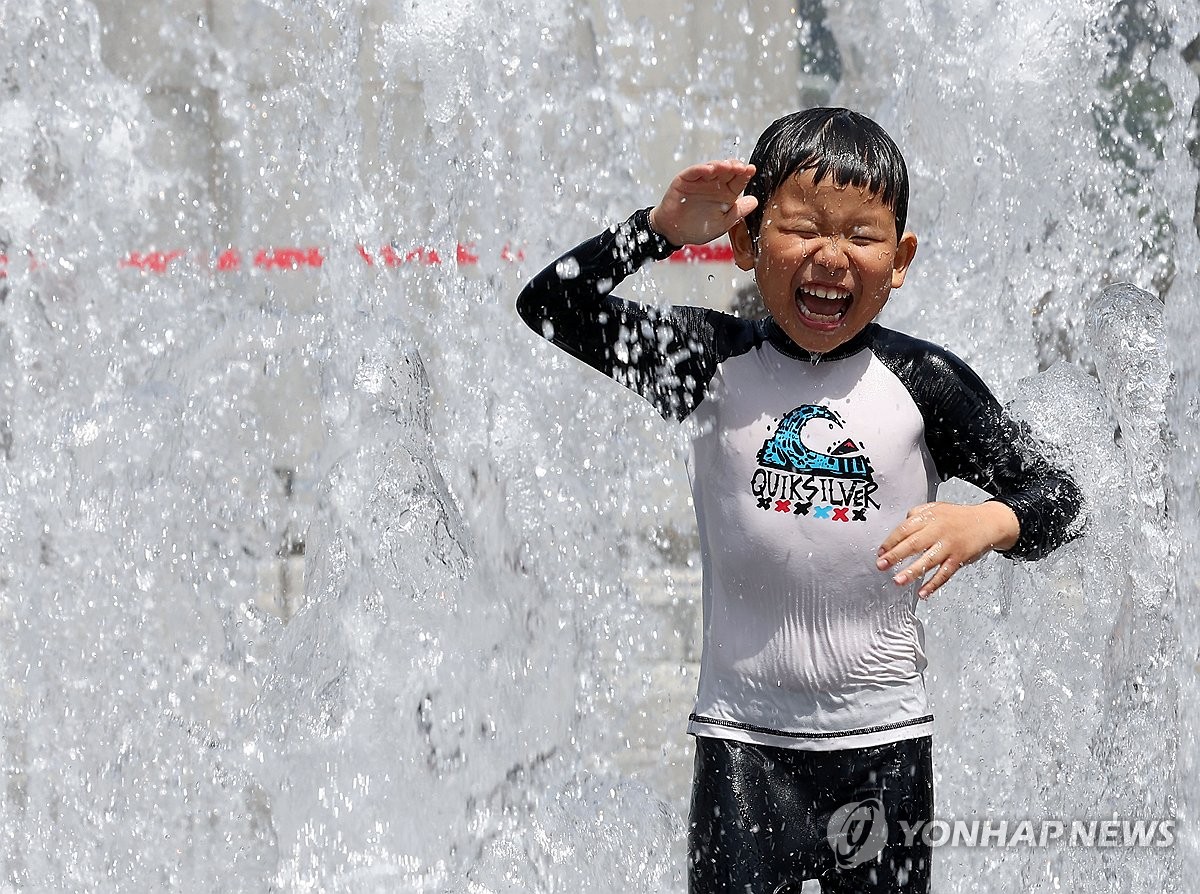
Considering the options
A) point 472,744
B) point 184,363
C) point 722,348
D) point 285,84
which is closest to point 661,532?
point 184,363

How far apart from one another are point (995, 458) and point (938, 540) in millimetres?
237

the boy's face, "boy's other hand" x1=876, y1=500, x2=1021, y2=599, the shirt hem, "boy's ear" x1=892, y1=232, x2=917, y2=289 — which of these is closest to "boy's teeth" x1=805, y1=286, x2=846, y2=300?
the boy's face

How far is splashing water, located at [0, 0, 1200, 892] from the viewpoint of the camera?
268 centimetres

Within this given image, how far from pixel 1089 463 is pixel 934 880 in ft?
3.17

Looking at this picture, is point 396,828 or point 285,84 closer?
point 396,828

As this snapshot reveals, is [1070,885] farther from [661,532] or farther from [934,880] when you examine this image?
[661,532]

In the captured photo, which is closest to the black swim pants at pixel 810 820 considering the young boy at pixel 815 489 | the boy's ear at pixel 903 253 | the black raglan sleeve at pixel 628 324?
the young boy at pixel 815 489

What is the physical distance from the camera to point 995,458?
174 centimetres

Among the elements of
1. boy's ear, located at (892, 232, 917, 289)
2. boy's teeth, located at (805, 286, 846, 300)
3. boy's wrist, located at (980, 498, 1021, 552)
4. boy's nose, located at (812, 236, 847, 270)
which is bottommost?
boy's wrist, located at (980, 498, 1021, 552)

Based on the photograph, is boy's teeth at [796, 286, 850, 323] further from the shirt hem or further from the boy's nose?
the shirt hem

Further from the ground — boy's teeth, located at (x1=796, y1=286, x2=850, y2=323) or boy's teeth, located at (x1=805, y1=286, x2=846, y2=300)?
boy's teeth, located at (x1=805, y1=286, x2=846, y2=300)

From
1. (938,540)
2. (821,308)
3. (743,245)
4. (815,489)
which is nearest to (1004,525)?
(938,540)

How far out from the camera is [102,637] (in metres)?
3.17

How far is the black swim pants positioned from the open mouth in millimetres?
519
